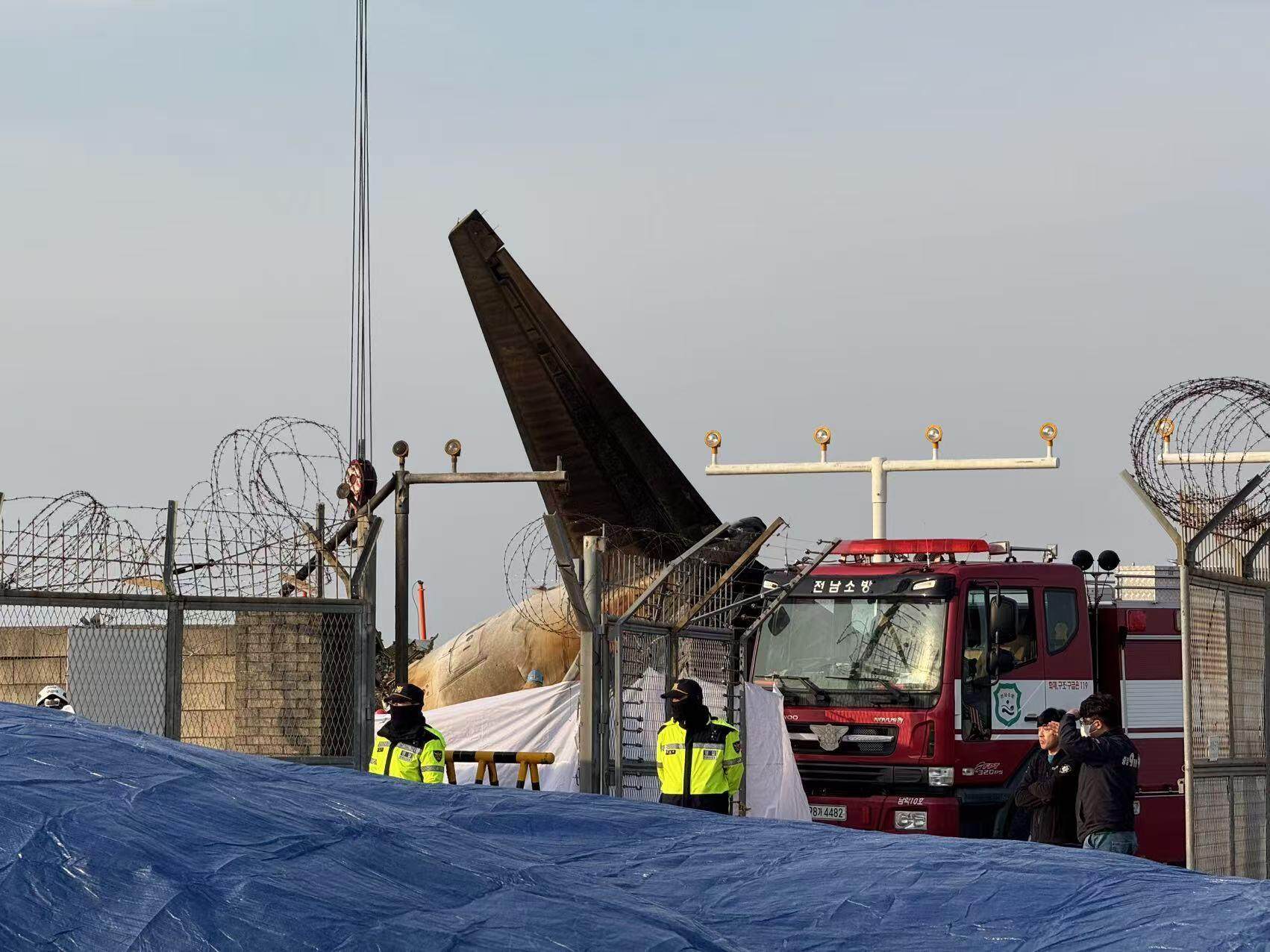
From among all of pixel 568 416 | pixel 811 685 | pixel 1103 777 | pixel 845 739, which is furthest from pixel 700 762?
pixel 568 416

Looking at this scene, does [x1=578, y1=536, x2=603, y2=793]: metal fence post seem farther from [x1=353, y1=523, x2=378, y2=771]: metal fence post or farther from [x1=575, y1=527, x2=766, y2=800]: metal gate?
[x1=353, y1=523, x2=378, y2=771]: metal fence post

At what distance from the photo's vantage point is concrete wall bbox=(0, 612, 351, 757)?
1158 cm

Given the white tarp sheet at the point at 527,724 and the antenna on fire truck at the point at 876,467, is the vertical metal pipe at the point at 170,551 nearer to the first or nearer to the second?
the white tarp sheet at the point at 527,724

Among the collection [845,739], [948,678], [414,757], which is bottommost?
[845,739]

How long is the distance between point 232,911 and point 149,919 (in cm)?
18

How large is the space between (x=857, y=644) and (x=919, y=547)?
1.29 meters

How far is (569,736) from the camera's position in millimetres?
15758

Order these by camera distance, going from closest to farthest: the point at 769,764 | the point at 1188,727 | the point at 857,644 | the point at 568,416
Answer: the point at 1188,727
the point at 769,764
the point at 857,644
the point at 568,416

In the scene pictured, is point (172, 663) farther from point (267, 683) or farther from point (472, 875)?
point (472, 875)

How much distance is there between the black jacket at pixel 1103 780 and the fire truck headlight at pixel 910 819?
521 centimetres

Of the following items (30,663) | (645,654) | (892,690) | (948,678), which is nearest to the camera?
(30,663)

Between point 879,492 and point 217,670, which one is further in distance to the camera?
point 879,492

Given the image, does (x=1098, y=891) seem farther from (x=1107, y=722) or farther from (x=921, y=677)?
(x=921, y=677)

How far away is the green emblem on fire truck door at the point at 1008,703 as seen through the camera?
53.3ft
